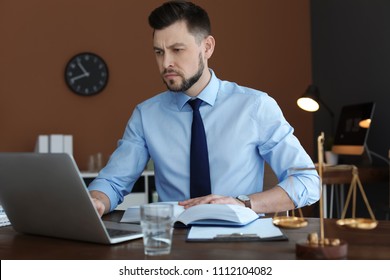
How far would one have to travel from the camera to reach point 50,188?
1.27m

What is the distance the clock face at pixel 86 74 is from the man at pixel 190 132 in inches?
117

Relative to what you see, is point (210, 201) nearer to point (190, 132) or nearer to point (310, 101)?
point (190, 132)

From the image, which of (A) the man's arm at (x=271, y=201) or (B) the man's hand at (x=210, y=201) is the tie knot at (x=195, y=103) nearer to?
(A) the man's arm at (x=271, y=201)

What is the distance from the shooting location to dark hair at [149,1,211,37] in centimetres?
203

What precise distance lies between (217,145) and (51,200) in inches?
35.4

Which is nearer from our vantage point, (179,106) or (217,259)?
(217,259)

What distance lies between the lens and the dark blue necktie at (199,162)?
2045mm

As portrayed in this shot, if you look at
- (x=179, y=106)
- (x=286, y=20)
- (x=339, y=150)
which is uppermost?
(x=286, y=20)

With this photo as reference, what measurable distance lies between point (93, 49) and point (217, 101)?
317 centimetres

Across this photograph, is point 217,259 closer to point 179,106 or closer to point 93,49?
point 179,106

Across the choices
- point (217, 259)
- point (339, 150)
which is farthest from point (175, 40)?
point (339, 150)

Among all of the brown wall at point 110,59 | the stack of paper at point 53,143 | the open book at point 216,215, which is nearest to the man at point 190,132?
the open book at point 216,215

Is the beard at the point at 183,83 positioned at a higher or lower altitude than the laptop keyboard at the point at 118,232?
higher

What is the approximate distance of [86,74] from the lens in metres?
5.10
